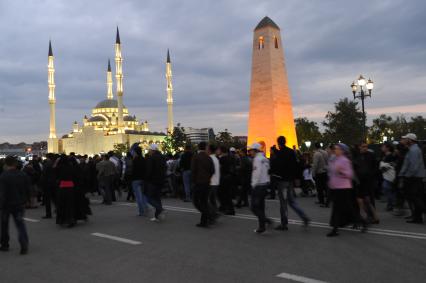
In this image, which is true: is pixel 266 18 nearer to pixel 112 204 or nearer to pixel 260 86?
pixel 260 86

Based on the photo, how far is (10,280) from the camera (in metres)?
6.12

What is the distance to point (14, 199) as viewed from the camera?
7859 mm

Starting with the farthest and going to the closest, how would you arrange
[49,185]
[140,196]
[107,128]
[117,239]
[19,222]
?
1. [107,128]
2. [49,185]
3. [140,196]
4. [117,239]
5. [19,222]

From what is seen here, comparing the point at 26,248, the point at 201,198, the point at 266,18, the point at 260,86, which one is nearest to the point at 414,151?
the point at 201,198

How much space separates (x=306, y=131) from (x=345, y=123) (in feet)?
62.9

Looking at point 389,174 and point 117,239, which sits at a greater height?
point 389,174

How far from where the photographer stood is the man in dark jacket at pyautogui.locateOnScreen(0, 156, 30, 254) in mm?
7820

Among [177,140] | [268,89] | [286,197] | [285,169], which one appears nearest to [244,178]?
[286,197]

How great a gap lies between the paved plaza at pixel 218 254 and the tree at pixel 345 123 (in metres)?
57.4

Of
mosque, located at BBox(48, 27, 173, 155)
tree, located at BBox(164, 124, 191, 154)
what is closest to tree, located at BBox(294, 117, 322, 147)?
tree, located at BBox(164, 124, 191, 154)

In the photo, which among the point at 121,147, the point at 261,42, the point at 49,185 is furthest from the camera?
the point at 121,147

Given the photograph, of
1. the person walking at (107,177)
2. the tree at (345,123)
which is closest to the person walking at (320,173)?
the person walking at (107,177)

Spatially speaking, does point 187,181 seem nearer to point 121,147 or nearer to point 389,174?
point 389,174

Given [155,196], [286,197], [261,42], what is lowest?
[155,196]
